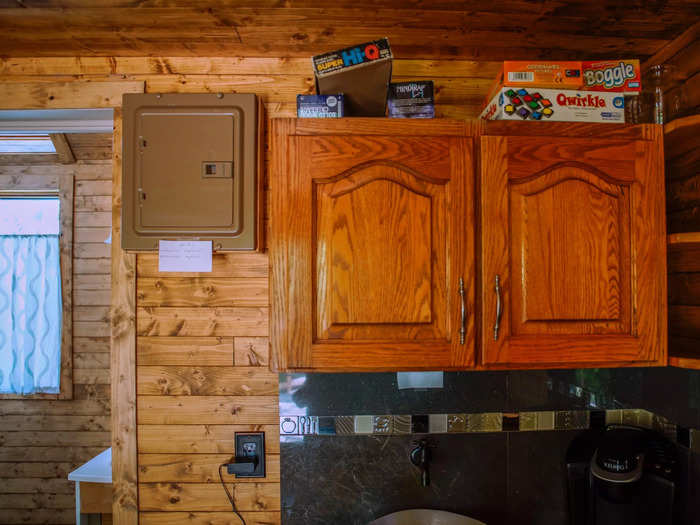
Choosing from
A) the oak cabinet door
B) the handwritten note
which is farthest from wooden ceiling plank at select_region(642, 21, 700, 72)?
the handwritten note

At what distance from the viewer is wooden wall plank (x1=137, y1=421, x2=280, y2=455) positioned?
1.30 meters

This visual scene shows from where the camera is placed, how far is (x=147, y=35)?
1216 mm

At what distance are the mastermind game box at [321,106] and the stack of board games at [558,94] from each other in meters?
0.45

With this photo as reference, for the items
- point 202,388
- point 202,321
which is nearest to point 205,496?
point 202,388

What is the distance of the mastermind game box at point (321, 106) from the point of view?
1077 millimetres

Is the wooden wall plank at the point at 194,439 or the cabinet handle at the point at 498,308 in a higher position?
the cabinet handle at the point at 498,308

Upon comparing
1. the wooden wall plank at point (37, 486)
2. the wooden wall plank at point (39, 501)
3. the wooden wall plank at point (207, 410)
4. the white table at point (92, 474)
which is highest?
the wooden wall plank at point (207, 410)

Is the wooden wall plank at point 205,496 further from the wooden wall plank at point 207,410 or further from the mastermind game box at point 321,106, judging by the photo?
the mastermind game box at point 321,106

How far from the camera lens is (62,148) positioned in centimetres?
277

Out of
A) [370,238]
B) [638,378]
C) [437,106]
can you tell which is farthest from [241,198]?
[638,378]

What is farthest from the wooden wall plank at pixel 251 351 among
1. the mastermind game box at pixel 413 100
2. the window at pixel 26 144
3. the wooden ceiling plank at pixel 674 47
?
the window at pixel 26 144

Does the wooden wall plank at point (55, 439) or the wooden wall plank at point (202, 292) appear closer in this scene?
the wooden wall plank at point (202, 292)

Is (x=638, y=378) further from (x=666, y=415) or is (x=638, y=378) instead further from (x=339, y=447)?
(x=339, y=447)

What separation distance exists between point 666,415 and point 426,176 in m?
1.10
